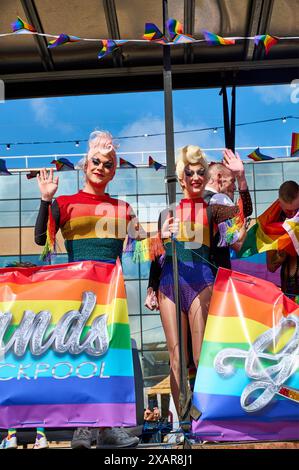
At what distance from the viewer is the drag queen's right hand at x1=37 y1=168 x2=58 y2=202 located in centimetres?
372

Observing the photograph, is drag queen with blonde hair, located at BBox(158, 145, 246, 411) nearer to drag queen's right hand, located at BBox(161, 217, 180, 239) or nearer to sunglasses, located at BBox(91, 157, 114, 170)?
drag queen's right hand, located at BBox(161, 217, 180, 239)

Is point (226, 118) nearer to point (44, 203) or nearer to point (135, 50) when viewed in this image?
point (135, 50)

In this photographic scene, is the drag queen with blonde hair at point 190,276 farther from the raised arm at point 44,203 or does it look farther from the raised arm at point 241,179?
the raised arm at point 44,203

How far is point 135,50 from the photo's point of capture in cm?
458

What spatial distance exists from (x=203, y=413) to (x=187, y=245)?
1047mm

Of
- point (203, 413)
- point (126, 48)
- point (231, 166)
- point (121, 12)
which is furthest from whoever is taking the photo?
point (126, 48)

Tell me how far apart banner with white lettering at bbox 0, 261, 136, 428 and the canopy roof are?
1.85 metres

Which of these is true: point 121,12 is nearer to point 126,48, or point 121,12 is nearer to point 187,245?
point 126,48

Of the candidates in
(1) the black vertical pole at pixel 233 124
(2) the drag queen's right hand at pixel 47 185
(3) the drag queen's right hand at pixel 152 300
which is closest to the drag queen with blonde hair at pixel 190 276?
(3) the drag queen's right hand at pixel 152 300

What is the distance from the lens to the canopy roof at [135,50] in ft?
13.6

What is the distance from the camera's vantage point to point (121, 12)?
165 inches

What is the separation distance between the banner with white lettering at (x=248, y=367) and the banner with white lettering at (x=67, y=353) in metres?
0.40

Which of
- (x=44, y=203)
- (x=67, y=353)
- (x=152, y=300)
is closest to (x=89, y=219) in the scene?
(x=44, y=203)

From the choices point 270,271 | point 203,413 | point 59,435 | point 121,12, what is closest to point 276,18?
point 121,12
